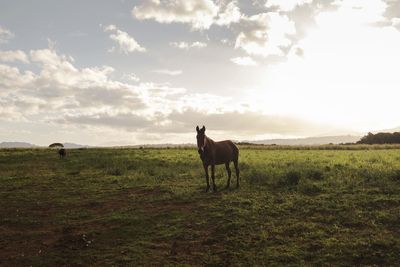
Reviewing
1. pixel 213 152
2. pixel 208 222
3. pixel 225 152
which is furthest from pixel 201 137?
pixel 208 222

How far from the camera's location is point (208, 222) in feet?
44.0

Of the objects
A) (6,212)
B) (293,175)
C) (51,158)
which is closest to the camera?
(6,212)

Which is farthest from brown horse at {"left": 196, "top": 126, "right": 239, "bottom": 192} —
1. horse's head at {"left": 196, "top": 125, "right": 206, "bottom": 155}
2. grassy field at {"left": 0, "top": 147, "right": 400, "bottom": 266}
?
grassy field at {"left": 0, "top": 147, "right": 400, "bottom": 266}

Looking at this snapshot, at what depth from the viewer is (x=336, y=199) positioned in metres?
15.6

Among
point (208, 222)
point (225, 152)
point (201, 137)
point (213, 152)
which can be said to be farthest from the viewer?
point (225, 152)

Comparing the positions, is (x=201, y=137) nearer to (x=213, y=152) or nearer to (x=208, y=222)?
(x=213, y=152)

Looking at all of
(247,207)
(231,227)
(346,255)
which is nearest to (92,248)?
(231,227)

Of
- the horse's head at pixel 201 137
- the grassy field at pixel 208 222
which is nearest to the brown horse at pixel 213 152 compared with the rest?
the horse's head at pixel 201 137

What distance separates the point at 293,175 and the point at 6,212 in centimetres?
1433

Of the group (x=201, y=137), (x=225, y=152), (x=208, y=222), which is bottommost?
(x=208, y=222)

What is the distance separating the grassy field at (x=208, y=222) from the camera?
10.6 metres

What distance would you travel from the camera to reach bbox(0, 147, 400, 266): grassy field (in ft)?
34.7

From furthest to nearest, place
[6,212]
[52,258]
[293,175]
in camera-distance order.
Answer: [293,175] < [6,212] < [52,258]

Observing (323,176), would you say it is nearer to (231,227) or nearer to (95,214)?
(231,227)
